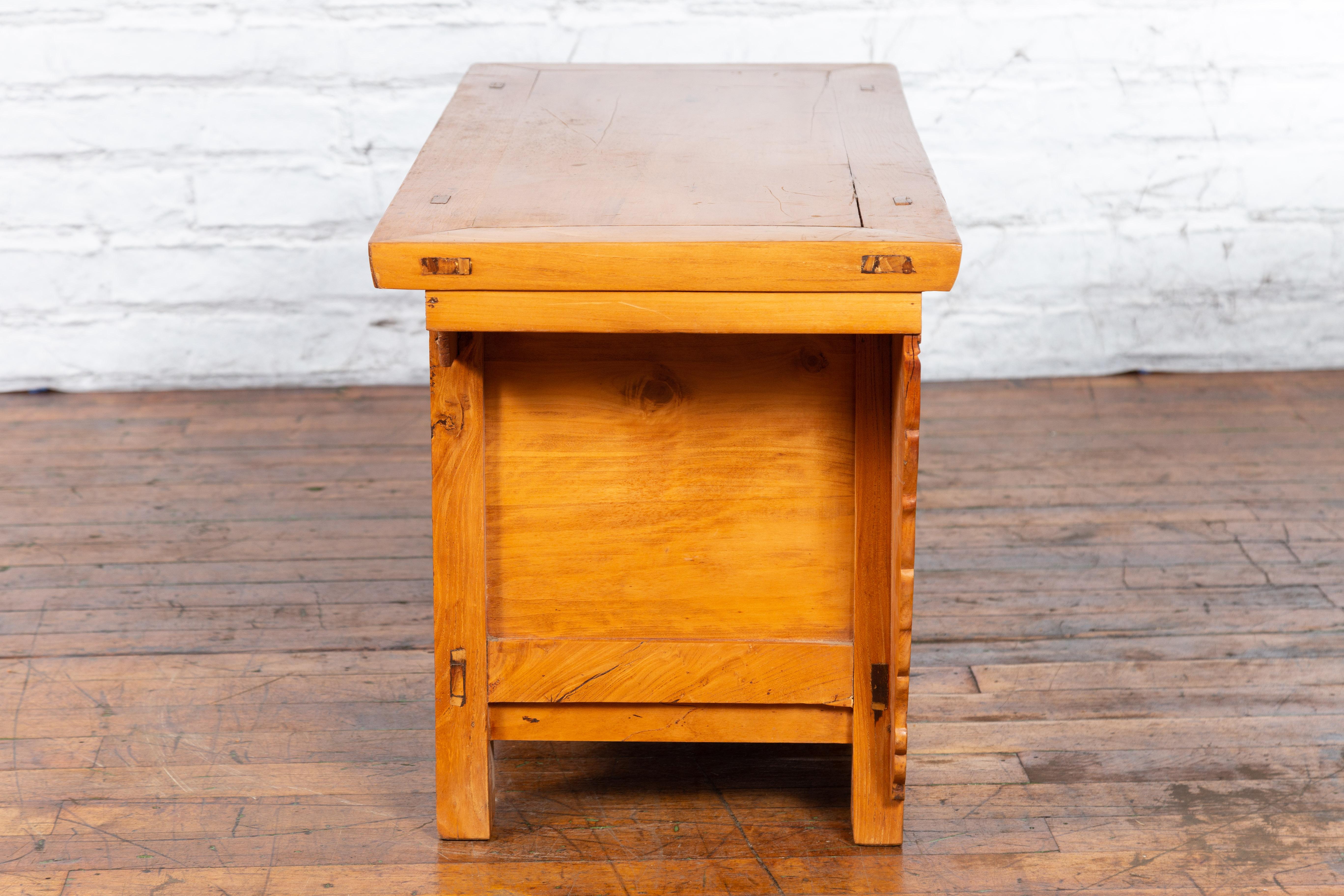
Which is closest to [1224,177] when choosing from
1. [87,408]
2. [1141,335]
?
[1141,335]

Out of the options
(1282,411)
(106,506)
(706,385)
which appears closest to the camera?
(706,385)

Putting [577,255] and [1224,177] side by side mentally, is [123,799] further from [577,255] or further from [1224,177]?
[1224,177]

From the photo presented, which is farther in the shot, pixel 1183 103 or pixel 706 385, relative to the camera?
pixel 1183 103

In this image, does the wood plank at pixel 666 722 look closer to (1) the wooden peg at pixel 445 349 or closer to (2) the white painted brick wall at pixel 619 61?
(1) the wooden peg at pixel 445 349

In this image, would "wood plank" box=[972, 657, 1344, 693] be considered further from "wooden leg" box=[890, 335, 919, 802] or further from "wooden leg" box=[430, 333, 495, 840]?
"wooden leg" box=[430, 333, 495, 840]

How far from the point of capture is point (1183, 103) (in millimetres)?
2783

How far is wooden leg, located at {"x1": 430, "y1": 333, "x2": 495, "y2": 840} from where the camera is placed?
1326 millimetres

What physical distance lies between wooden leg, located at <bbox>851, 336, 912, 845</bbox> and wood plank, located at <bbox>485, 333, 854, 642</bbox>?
0.06 feet

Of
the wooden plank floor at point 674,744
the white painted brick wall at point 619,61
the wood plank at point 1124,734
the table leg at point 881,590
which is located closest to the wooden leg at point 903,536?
the table leg at point 881,590

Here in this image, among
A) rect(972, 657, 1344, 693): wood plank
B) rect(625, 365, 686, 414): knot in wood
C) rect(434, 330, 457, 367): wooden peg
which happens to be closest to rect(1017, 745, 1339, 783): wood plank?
rect(972, 657, 1344, 693): wood plank

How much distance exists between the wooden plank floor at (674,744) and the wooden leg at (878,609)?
0.06 m

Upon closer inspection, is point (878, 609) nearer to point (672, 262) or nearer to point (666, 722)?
point (666, 722)

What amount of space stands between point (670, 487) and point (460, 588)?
0.76ft

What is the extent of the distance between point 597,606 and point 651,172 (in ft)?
1.43
